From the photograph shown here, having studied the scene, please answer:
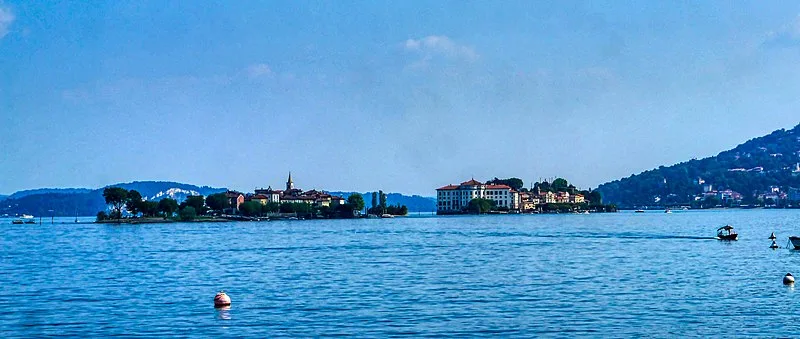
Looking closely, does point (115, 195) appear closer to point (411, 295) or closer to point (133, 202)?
point (133, 202)

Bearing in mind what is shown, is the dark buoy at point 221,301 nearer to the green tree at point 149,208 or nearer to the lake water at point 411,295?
the lake water at point 411,295

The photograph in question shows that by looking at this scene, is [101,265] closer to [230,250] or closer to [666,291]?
[230,250]

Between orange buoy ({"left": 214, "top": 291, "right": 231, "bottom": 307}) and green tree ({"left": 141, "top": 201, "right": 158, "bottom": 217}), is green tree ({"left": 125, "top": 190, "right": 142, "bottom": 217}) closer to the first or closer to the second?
green tree ({"left": 141, "top": 201, "right": 158, "bottom": 217})

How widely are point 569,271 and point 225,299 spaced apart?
61.4 feet

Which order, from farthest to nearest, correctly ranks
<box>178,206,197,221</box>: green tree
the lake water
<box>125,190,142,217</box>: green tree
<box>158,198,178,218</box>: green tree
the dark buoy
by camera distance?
<box>158,198,178,218</box>: green tree, <box>178,206,197,221</box>: green tree, <box>125,190,142,217</box>: green tree, the dark buoy, the lake water

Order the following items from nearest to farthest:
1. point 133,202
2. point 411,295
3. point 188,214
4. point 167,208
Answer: point 411,295, point 133,202, point 188,214, point 167,208

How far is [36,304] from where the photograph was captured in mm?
33156

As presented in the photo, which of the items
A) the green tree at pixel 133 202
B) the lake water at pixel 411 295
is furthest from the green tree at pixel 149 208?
the lake water at pixel 411 295

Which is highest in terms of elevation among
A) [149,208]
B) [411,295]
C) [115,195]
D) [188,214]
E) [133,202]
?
[115,195]

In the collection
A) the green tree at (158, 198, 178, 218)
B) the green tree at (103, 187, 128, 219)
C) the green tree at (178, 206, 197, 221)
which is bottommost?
the green tree at (178, 206, 197, 221)

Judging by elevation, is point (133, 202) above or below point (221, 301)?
above

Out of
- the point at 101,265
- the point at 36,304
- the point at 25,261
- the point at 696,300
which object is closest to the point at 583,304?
the point at 696,300

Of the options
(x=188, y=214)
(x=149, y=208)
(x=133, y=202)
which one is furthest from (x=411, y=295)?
(x=149, y=208)

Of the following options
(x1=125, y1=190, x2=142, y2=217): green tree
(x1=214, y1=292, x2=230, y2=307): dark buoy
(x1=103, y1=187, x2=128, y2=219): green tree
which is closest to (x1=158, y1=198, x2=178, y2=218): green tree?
(x1=125, y1=190, x2=142, y2=217): green tree
